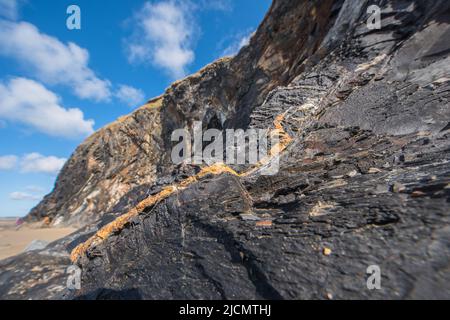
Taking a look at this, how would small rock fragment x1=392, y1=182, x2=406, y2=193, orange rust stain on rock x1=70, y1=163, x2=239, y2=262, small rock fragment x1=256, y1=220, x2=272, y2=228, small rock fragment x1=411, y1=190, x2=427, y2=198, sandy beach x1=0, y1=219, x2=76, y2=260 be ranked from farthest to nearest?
sandy beach x1=0, y1=219, x2=76, y2=260 → orange rust stain on rock x1=70, y1=163, x2=239, y2=262 → small rock fragment x1=256, y1=220, x2=272, y2=228 → small rock fragment x1=392, y1=182, x2=406, y2=193 → small rock fragment x1=411, y1=190, x2=427, y2=198

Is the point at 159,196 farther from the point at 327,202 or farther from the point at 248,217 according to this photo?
the point at 327,202

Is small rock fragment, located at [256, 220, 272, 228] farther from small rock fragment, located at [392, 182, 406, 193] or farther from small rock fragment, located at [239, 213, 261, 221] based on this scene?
small rock fragment, located at [392, 182, 406, 193]

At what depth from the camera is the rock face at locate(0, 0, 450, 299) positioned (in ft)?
6.84

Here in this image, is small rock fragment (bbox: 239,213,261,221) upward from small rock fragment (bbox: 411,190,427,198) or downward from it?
downward

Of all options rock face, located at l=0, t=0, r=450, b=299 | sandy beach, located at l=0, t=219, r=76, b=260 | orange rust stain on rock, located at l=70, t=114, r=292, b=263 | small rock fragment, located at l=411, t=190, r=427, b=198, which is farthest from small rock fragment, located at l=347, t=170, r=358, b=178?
sandy beach, located at l=0, t=219, r=76, b=260

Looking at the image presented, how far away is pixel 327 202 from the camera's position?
2885mm

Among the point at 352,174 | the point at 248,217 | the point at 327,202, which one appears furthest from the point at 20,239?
the point at 352,174

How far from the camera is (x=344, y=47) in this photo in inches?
244

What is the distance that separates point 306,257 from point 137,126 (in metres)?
22.3

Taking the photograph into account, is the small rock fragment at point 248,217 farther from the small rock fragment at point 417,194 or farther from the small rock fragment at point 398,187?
the small rock fragment at point 417,194

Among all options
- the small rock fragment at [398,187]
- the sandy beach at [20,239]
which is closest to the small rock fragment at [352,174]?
the small rock fragment at [398,187]

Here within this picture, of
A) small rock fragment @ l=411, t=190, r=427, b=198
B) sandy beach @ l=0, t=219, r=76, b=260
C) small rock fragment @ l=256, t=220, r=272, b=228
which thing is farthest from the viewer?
sandy beach @ l=0, t=219, r=76, b=260
